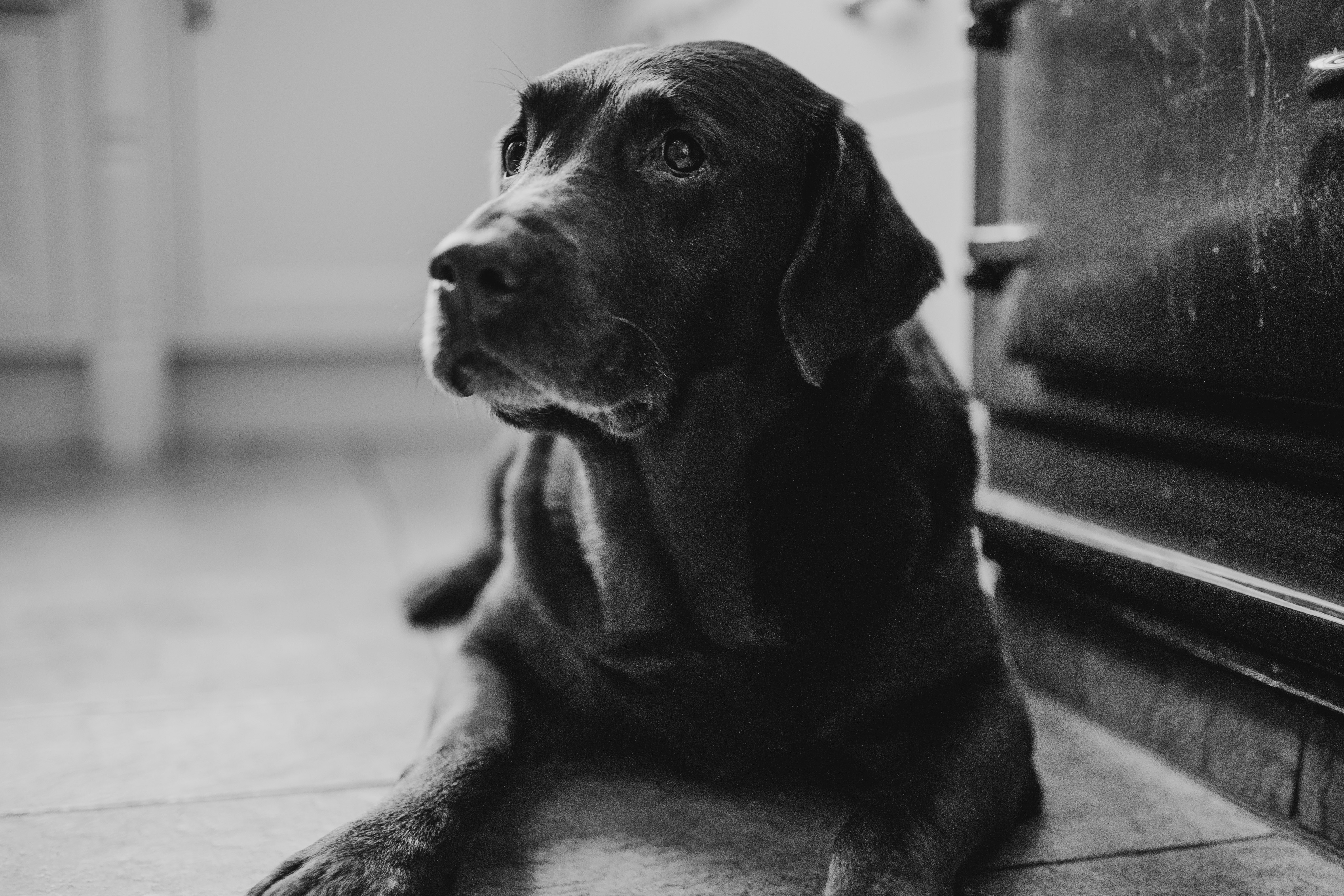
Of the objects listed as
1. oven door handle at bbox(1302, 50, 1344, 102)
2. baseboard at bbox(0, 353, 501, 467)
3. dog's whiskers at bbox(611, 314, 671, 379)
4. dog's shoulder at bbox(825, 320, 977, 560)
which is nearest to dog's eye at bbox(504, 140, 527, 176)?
dog's whiskers at bbox(611, 314, 671, 379)

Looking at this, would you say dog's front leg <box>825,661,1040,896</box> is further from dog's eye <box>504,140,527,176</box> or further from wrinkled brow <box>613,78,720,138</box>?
dog's eye <box>504,140,527,176</box>

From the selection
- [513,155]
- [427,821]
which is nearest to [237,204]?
[513,155]

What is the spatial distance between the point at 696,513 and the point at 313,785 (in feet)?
1.80

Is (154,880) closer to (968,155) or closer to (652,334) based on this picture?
(652,334)

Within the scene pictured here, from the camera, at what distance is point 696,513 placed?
1.28 meters

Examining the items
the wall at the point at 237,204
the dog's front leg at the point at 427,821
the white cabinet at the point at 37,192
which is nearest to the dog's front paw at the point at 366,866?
the dog's front leg at the point at 427,821

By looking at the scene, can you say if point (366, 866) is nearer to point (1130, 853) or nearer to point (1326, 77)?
point (1130, 853)

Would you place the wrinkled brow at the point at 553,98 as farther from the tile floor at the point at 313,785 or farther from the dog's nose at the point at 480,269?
the tile floor at the point at 313,785

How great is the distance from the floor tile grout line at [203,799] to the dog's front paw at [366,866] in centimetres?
27

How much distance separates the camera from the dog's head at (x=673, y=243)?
1.12 metres

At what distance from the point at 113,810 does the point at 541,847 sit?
0.48m

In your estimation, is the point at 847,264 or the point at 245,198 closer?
the point at 847,264

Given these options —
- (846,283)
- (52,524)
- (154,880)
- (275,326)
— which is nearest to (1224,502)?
(846,283)

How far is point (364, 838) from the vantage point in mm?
1026
